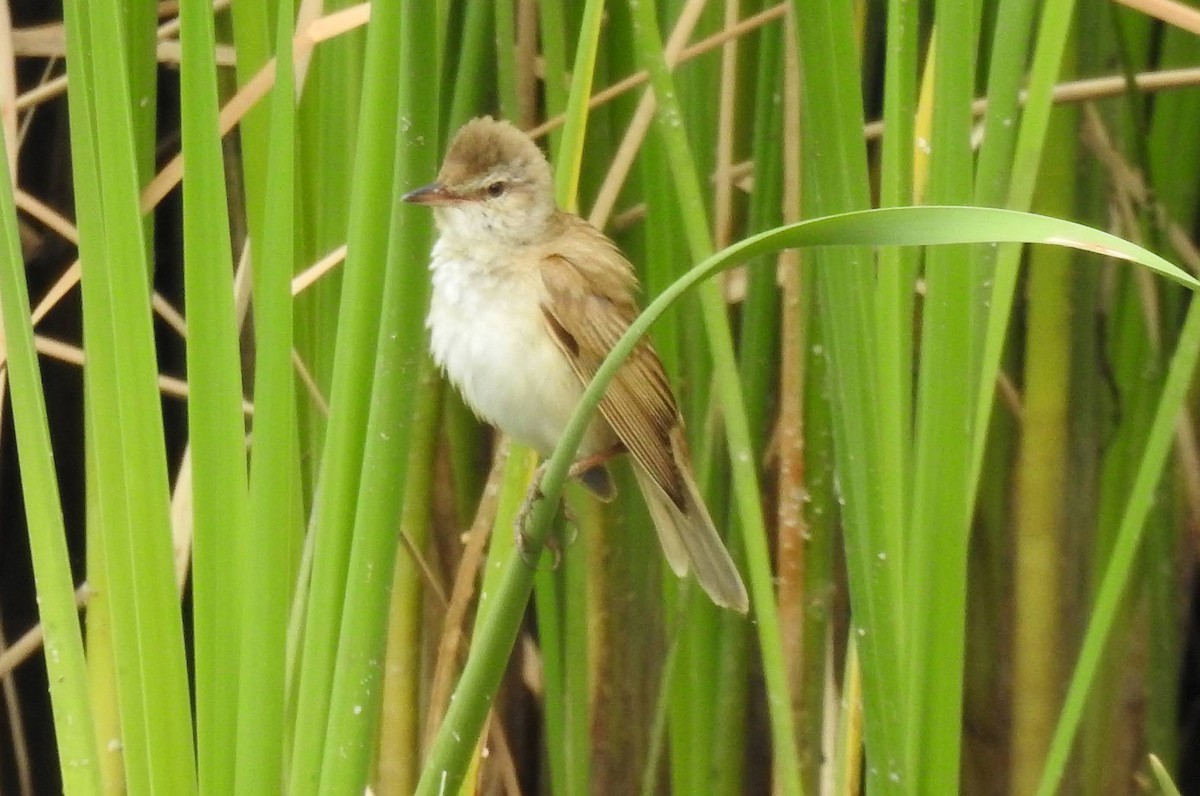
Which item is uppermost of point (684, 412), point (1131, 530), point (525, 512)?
point (684, 412)

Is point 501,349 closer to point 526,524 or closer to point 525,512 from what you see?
point 525,512

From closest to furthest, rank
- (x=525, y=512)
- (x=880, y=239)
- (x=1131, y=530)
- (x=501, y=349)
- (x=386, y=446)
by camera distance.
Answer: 1. (x=880, y=239)
2. (x=386, y=446)
3. (x=1131, y=530)
4. (x=525, y=512)
5. (x=501, y=349)

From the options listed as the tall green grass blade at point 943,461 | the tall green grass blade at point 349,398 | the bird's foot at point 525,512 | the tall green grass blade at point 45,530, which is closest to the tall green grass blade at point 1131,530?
the tall green grass blade at point 943,461

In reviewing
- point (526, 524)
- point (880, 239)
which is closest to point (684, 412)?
point (526, 524)

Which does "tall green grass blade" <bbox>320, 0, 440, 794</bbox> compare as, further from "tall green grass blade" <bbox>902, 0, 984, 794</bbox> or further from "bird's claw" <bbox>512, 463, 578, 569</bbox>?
"tall green grass blade" <bbox>902, 0, 984, 794</bbox>

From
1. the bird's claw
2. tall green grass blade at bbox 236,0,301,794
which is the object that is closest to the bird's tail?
the bird's claw

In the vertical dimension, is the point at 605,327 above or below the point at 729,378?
above

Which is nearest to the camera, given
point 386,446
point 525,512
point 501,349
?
point 386,446

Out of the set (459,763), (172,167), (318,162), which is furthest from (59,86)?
(459,763)
